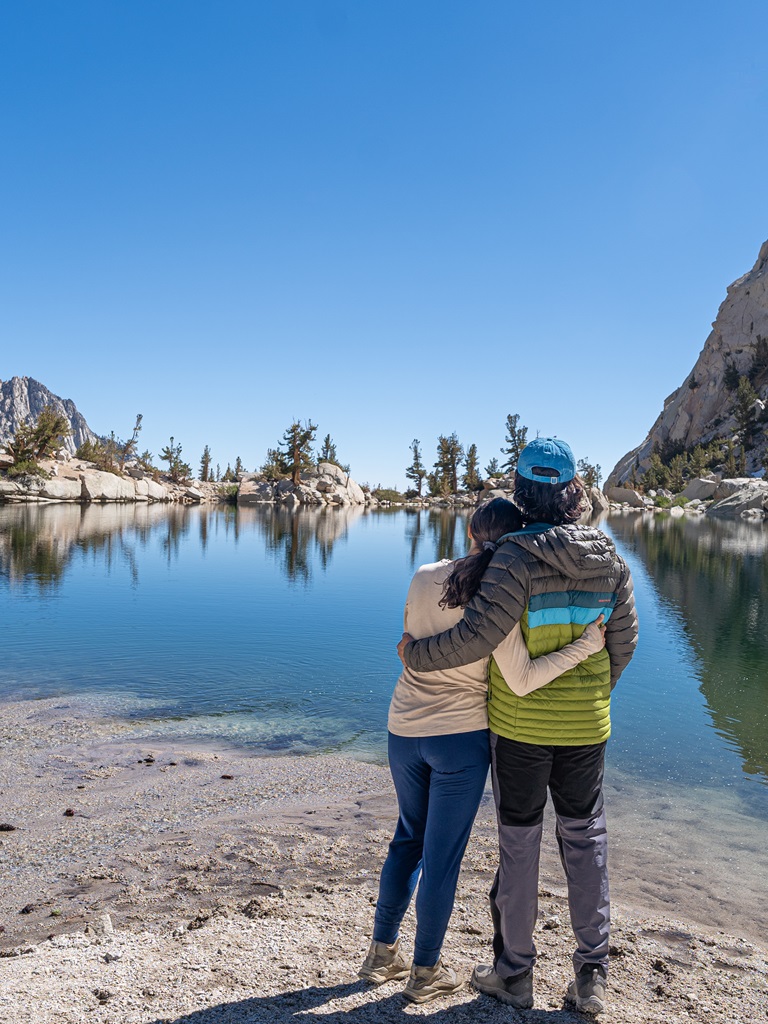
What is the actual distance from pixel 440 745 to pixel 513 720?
0.31 m

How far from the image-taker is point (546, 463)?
3.00 m

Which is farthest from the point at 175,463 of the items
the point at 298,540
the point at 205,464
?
the point at 298,540

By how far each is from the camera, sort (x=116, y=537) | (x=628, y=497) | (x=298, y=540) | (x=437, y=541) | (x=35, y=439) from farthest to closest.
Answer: (x=628, y=497)
(x=35, y=439)
(x=437, y=541)
(x=298, y=540)
(x=116, y=537)

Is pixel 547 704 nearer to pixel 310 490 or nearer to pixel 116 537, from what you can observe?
pixel 116 537

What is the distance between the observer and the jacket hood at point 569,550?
278cm

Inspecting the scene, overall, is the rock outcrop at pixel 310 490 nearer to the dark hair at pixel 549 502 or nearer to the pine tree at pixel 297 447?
the pine tree at pixel 297 447

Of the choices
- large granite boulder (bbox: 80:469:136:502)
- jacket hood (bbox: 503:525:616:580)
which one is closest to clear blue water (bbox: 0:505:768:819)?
jacket hood (bbox: 503:525:616:580)

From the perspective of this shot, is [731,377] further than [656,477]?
Yes


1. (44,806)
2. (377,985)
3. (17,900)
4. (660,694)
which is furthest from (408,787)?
(660,694)

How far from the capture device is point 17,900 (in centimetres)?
392

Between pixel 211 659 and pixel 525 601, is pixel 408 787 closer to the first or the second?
pixel 525 601

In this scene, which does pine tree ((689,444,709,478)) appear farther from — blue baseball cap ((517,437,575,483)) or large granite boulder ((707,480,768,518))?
blue baseball cap ((517,437,575,483))

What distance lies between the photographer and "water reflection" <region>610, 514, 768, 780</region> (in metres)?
9.27

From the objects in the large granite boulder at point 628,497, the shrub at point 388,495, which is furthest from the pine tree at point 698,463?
the shrub at point 388,495
